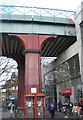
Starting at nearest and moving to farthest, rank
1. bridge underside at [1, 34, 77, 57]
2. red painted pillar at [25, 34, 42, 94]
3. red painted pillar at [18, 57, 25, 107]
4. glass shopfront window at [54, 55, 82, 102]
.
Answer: red painted pillar at [25, 34, 42, 94], glass shopfront window at [54, 55, 82, 102], bridge underside at [1, 34, 77, 57], red painted pillar at [18, 57, 25, 107]

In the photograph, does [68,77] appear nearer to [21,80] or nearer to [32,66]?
[32,66]

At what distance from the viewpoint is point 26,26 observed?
91.5 ft

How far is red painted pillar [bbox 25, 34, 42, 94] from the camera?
26234mm

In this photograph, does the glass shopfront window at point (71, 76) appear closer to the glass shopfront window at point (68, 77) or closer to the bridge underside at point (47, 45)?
the glass shopfront window at point (68, 77)

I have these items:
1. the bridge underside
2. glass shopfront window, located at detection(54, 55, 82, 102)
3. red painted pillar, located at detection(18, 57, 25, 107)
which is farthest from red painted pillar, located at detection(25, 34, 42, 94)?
red painted pillar, located at detection(18, 57, 25, 107)

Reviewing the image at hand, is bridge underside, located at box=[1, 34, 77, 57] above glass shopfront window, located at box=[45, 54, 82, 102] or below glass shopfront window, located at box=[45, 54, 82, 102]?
above

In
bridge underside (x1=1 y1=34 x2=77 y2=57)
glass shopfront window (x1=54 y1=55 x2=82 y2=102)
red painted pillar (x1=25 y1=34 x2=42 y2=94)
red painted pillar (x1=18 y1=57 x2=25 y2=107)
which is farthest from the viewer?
red painted pillar (x1=18 y1=57 x2=25 y2=107)

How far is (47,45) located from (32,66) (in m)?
8.17

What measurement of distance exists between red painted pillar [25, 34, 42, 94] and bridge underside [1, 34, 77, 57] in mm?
1995

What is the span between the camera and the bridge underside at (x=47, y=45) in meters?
30.0

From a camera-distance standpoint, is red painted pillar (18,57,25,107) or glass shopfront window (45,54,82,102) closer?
glass shopfront window (45,54,82,102)

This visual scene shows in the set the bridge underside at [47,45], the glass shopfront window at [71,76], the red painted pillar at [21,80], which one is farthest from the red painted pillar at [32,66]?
the red painted pillar at [21,80]

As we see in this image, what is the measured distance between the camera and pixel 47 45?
34.5 meters

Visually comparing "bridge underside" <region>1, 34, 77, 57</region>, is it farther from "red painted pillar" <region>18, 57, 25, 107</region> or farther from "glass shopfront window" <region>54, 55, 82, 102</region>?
"glass shopfront window" <region>54, 55, 82, 102</region>
